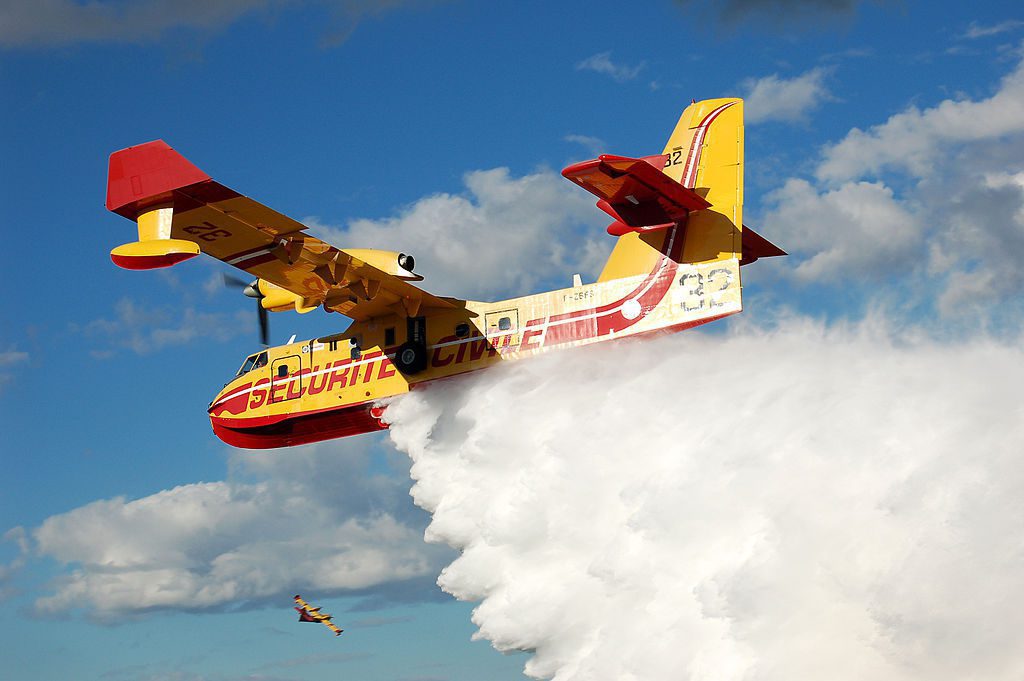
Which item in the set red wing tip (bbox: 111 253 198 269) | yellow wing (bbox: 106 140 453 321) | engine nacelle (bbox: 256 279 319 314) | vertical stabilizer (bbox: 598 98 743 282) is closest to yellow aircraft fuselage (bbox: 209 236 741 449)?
vertical stabilizer (bbox: 598 98 743 282)

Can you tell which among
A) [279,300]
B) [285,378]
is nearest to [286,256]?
[279,300]

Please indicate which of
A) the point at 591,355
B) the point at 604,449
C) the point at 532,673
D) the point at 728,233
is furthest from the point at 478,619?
the point at 728,233

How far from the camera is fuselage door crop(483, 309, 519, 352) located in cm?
2366

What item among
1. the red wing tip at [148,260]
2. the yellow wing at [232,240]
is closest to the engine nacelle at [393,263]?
the yellow wing at [232,240]

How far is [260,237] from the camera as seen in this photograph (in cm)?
2150

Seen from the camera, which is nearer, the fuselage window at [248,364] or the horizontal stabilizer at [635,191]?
the horizontal stabilizer at [635,191]

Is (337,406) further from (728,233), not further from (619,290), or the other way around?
(728,233)

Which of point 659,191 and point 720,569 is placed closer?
point 720,569

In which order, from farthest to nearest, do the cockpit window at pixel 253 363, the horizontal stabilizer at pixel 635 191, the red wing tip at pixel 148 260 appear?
the cockpit window at pixel 253 363
the red wing tip at pixel 148 260
the horizontal stabilizer at pixel 635 191

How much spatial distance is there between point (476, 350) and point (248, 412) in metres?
6.02

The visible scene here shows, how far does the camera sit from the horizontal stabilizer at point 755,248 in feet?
78.2

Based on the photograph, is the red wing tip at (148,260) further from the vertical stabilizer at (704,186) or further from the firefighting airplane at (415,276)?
the vertical stabilizer at (704,186)

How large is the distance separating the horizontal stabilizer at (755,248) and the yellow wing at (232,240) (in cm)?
662

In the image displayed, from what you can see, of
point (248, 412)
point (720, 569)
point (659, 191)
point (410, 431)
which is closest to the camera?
point (720, 569)
